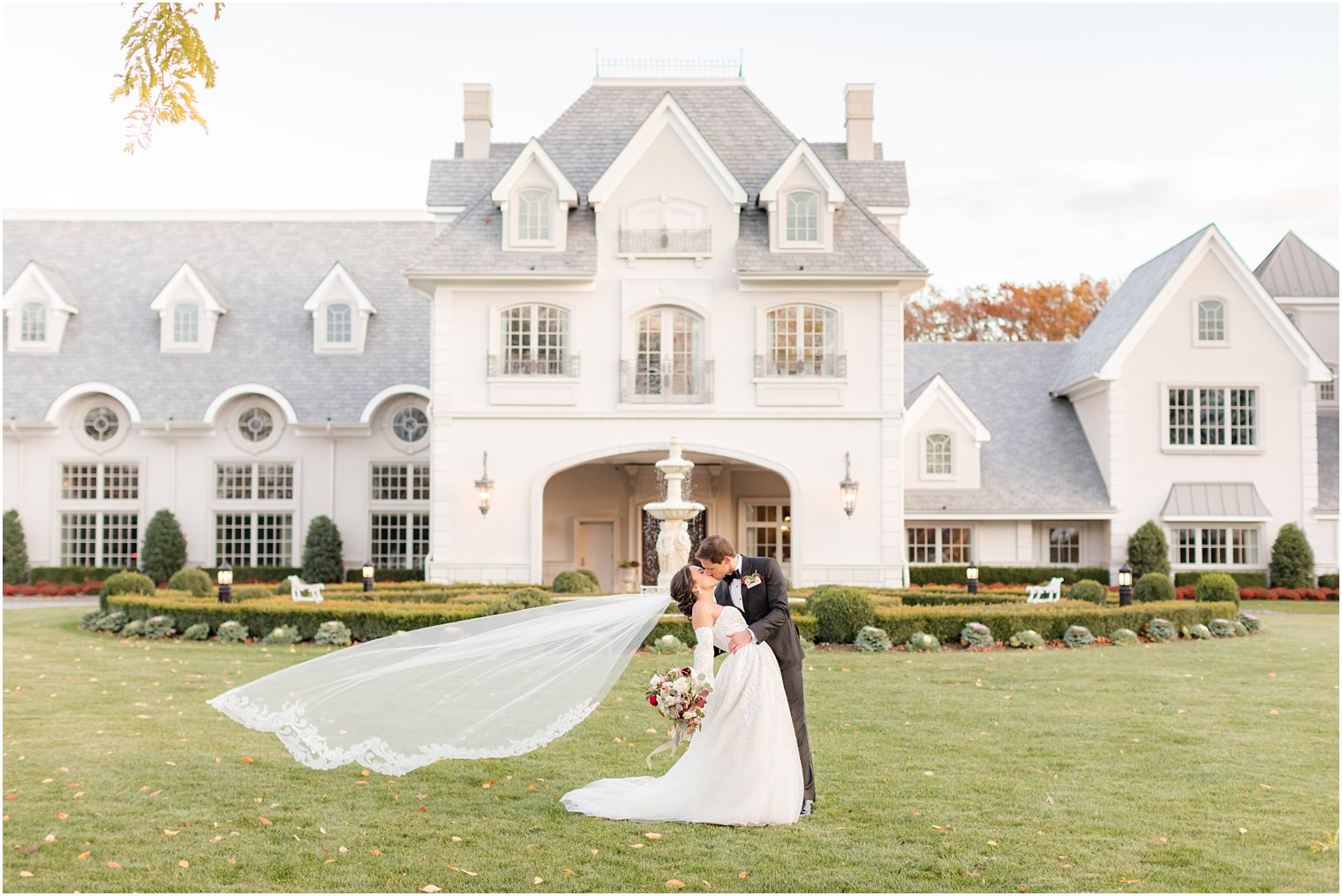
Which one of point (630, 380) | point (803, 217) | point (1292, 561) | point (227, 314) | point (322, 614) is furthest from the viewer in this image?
point (227, 314)

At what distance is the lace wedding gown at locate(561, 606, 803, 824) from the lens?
717cm

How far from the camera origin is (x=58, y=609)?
23.0 m

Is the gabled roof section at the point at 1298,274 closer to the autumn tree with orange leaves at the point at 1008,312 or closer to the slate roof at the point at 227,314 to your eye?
the autumn tree with orange leaves at the point at 1008,312

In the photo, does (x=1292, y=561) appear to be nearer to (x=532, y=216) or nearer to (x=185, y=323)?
(x=532, y=216)

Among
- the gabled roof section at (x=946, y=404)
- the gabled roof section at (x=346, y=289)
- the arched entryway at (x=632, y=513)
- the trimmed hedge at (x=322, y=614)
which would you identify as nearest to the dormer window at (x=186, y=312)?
the gabled roof section at (x=346, y=289)

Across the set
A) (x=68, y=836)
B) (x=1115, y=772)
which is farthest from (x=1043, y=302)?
(x=68, y=836)

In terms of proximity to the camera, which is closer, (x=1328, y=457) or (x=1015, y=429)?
(x=1015, y=429)

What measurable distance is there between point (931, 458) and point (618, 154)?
1058cm

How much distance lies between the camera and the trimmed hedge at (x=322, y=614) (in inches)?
661

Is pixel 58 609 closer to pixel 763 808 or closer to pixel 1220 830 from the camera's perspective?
pixel 763 808

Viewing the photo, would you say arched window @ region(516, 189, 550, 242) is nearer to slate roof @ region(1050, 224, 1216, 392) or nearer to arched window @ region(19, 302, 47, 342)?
slate roof @ region(1050, 224, 1216, 392)

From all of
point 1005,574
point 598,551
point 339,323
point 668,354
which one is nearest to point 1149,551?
point 1005,574

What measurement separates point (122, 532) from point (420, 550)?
734 cm

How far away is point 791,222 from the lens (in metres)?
23.8
